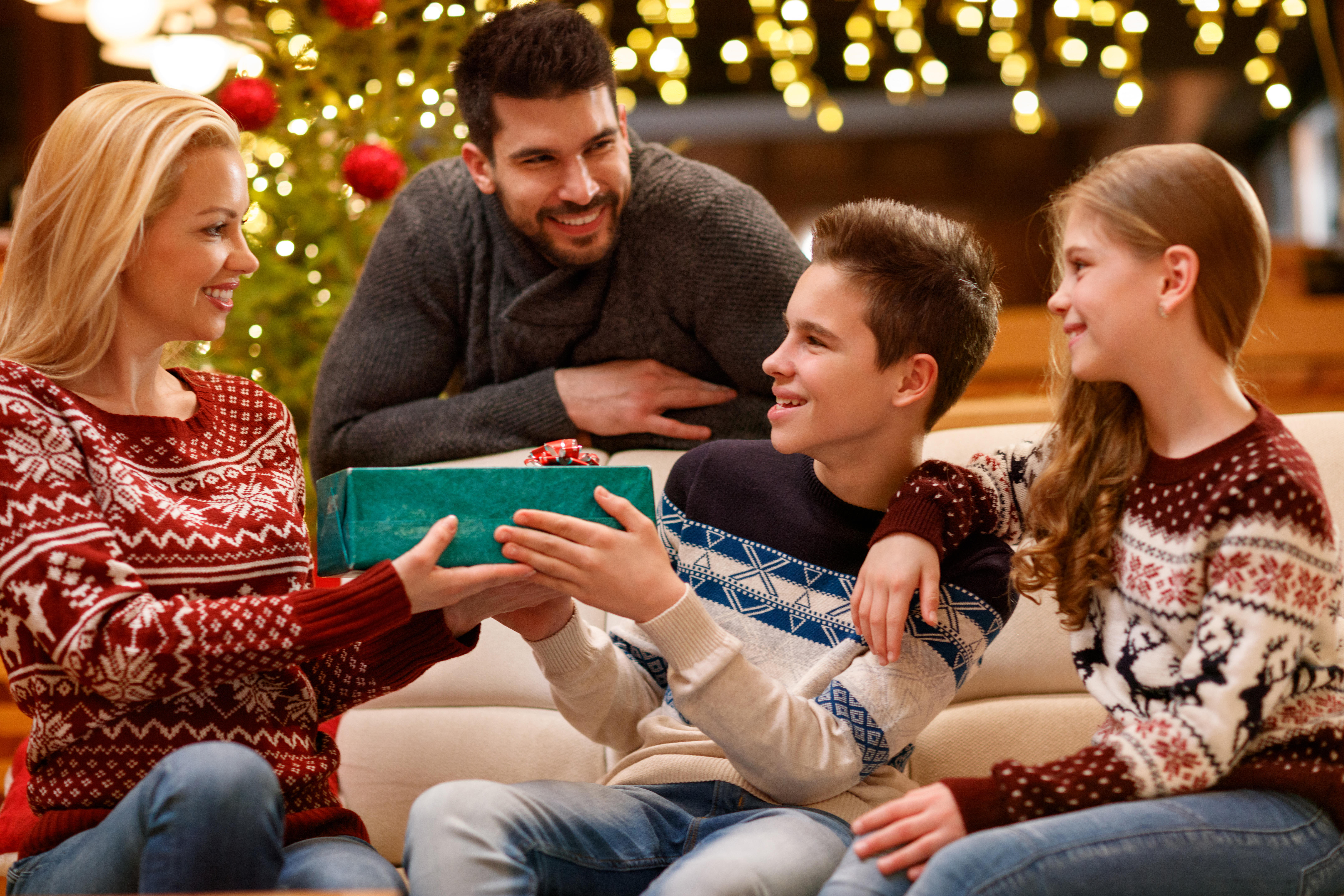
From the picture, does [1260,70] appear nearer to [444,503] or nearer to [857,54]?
[857,54]

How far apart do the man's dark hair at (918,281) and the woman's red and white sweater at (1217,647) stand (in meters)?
0.30

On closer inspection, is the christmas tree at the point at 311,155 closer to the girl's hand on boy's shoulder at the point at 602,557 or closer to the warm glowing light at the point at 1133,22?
the girl's hand on boy's shoulder at the point at 602,557

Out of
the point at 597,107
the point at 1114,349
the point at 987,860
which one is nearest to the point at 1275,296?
the point at 597,107

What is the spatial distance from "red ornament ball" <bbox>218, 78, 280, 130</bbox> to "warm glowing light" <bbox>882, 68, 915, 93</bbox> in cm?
325

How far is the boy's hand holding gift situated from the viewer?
1.19m

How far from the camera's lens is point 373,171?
2172mm

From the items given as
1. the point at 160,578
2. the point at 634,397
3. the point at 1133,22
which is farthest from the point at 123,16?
the point at 1133,22

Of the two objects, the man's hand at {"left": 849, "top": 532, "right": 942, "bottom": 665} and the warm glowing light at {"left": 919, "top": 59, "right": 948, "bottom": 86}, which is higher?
the warm glowing light at {"left": 919, "top": 59, "right": 948, "bottom": 86}

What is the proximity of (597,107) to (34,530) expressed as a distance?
1.14 metres

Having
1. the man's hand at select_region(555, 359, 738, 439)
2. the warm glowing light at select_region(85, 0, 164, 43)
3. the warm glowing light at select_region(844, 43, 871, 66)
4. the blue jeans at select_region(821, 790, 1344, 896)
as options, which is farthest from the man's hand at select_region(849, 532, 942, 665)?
the warm glowing light at select_region(844, 43, 871, 66)

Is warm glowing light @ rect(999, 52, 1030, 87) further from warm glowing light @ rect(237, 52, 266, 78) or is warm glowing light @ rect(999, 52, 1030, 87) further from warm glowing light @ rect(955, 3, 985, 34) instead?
warm glowing light @ rect(237, 52, 266, 78)

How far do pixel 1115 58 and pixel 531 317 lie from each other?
4.83 metres

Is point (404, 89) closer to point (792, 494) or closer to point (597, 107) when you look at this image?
point (597, 107)

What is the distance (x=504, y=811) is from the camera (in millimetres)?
1168
